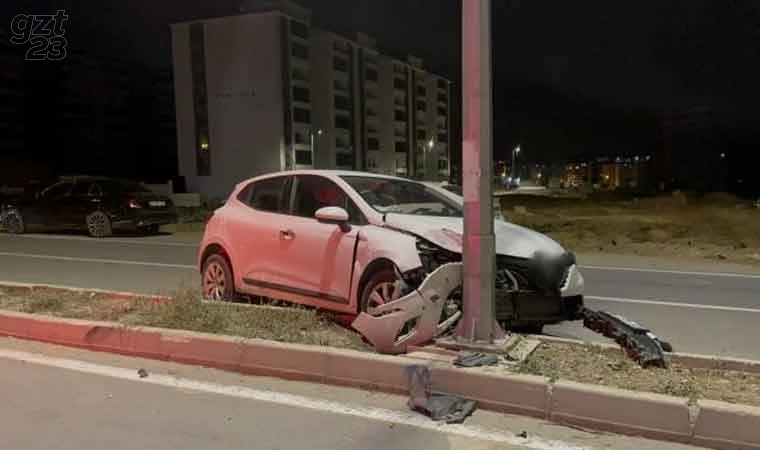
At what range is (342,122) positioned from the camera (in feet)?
287

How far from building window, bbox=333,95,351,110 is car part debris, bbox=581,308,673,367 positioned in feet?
262

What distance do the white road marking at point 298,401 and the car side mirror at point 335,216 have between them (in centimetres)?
197

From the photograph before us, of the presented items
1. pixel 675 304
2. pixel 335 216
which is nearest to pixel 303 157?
pixel 675 304

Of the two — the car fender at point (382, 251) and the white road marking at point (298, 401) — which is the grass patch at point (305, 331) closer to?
the car fender at point (382, 251)

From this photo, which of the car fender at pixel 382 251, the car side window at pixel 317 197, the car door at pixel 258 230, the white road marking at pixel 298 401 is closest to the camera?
the white road marking at pixel 298 401

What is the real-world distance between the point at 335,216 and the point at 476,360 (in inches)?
86.5

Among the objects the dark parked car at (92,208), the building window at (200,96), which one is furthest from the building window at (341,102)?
the dark parked car at (92,208)

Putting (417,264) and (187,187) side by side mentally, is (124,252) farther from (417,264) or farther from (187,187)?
(187,187)

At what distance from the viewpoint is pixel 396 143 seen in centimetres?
10688

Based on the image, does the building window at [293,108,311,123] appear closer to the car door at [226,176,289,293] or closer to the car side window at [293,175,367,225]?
the car door at [226,176,289,293]

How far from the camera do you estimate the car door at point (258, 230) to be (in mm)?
7898

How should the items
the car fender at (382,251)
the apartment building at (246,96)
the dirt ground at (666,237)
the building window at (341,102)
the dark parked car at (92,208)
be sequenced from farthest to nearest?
the building window at (341,102), the apartment building at (246,96), the dark parked car at (92,208), the dirt ground at (666,237), the car fender at (382,251)

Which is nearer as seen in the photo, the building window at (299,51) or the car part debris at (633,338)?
the car part debris at (633,338)

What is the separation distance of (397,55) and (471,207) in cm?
10692
